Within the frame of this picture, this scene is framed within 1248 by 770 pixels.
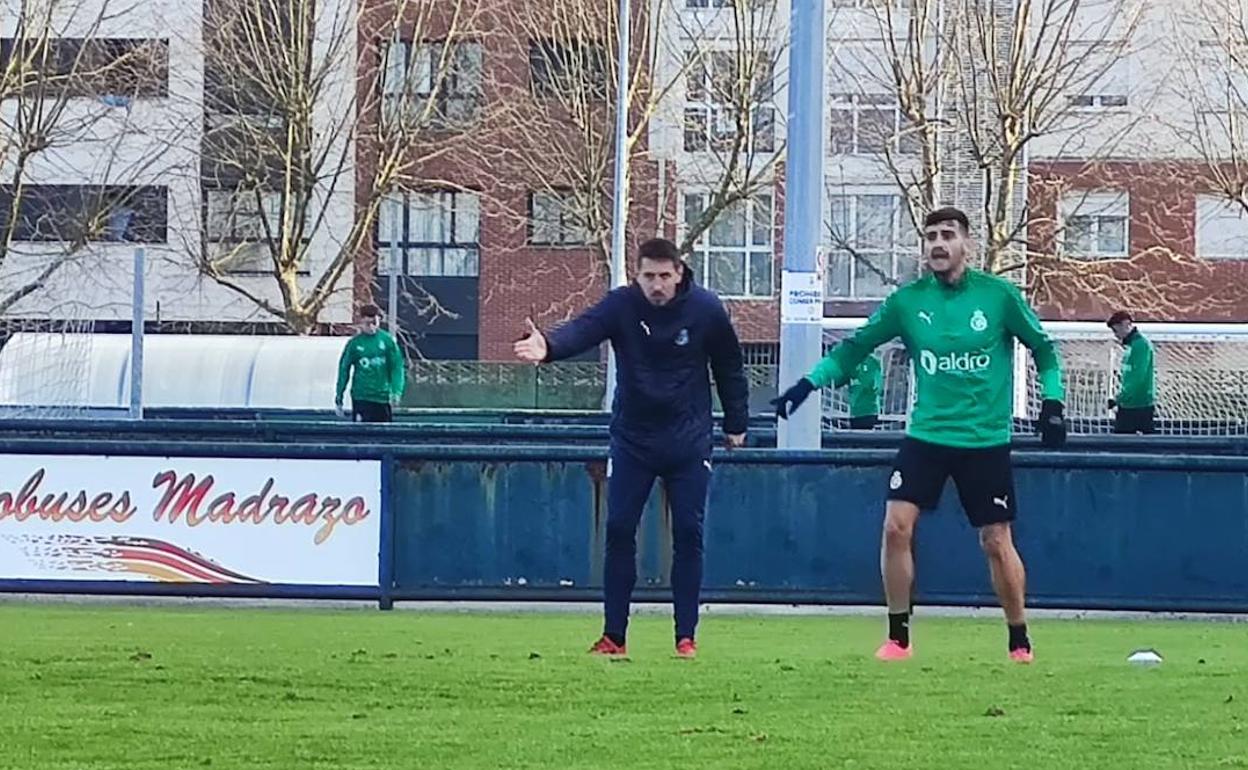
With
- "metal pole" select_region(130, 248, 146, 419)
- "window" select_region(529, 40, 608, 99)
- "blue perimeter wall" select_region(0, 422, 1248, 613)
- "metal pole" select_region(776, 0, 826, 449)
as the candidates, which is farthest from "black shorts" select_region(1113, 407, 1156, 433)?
"window" select_region(529, 40, 608, 99)

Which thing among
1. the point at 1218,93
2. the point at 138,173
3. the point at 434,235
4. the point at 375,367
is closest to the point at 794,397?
the point at 375,367

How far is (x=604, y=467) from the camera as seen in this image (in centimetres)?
1579

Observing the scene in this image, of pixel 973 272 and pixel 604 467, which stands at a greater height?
pixel 973 272

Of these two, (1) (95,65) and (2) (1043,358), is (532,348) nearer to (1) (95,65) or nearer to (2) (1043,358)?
(2) (1043,358)

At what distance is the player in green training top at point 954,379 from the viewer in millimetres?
10016

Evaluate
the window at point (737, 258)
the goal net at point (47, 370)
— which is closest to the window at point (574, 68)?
the window at point (737, 258)

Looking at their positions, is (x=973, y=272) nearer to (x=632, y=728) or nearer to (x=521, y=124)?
(x=632, y=728)

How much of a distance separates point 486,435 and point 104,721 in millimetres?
11103

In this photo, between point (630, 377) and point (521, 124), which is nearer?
point (630, 377)

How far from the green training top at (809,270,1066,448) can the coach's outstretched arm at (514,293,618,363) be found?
0.97 meters

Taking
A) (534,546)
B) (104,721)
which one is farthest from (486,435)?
(104,721)

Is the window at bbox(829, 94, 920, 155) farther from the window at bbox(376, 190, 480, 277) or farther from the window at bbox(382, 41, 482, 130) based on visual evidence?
the window at bbox(376, 190, 480, 277)

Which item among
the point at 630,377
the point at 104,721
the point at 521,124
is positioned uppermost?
the point at 521,124

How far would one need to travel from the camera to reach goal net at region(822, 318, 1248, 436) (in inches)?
1177
